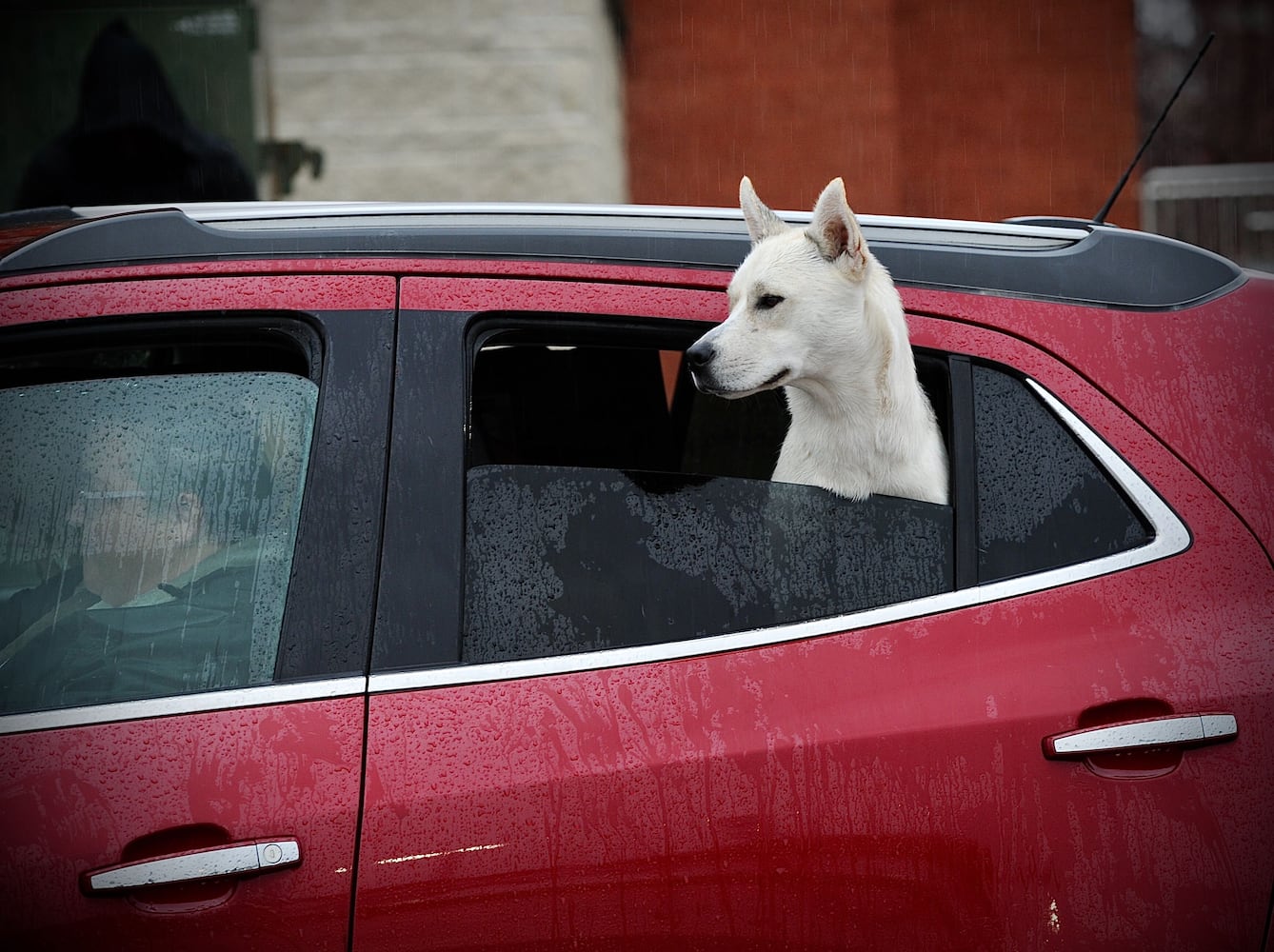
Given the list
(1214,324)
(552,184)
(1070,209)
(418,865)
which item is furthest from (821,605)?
(1070,209)

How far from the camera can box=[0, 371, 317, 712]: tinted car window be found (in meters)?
1.71

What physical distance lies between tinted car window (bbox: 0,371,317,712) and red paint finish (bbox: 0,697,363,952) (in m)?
0.10

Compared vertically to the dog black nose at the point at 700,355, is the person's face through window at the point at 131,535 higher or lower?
lower

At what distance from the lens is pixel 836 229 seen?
2412 millimetres

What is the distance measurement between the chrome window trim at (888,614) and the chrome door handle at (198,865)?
242 mm

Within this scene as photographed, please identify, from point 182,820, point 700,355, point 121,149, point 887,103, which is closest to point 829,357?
point 700,355

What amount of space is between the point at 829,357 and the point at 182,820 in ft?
4.73

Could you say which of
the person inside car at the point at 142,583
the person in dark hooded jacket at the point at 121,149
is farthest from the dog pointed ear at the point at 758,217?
the person in dark hooded jacket at the point at 121,149

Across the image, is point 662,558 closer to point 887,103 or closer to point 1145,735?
point 1145,735

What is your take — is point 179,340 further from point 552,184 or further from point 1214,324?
point 552,184

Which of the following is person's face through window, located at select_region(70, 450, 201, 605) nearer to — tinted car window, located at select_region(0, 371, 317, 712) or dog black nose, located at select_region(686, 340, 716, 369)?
tinted car window, located at select_region(0, 371, 317, 712)

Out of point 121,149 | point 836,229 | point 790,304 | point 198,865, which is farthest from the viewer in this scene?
point 121,149

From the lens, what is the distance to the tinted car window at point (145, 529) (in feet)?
5.60

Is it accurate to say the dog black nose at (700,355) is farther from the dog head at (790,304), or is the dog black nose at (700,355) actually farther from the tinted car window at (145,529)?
the tinted car window at (145,529)
